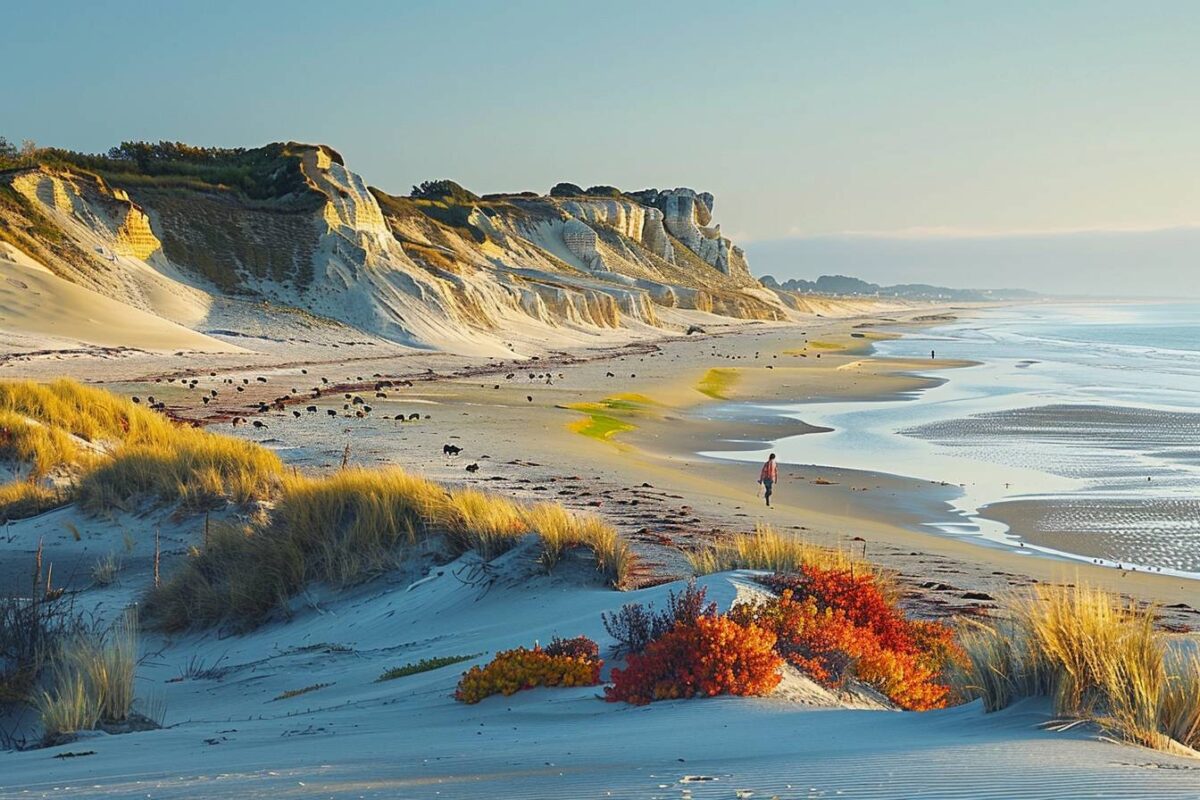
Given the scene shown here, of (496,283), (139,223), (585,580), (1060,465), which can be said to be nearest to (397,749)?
(585,580)

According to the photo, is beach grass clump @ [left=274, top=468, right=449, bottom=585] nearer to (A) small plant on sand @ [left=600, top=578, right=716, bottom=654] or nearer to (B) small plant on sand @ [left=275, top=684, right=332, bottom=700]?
(B) small plant on sand @ [left=275, top=684, right=332, bottom=700]

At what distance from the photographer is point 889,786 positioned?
13.1ft

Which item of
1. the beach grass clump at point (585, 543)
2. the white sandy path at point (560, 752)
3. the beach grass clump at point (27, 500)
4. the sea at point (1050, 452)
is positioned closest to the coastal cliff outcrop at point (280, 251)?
the sea at point (1050, 452)

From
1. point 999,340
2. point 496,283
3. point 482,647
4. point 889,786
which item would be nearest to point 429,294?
point 496,283

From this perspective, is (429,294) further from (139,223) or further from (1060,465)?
(1060,465)

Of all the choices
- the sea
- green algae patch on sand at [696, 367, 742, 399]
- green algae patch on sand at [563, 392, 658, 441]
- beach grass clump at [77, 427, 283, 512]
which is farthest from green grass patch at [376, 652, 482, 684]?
green algae patch on sand at [696, 367, 742, 399]

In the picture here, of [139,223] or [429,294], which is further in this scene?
[429,294]

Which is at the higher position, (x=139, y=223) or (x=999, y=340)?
(x=139, y=223)

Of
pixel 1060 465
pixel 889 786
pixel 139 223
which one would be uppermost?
pixel 139 223

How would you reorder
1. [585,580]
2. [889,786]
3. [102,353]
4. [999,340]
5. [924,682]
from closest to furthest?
[889,786] → [924,682] → [585,580] → [102,353] → [999,340]

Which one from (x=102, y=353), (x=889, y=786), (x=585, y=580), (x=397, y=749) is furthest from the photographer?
(x=102, y=353)

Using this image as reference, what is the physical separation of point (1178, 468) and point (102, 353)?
28.0 m

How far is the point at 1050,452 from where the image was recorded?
24000mm

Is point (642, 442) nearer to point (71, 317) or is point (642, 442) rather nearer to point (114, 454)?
point (114, 454)
